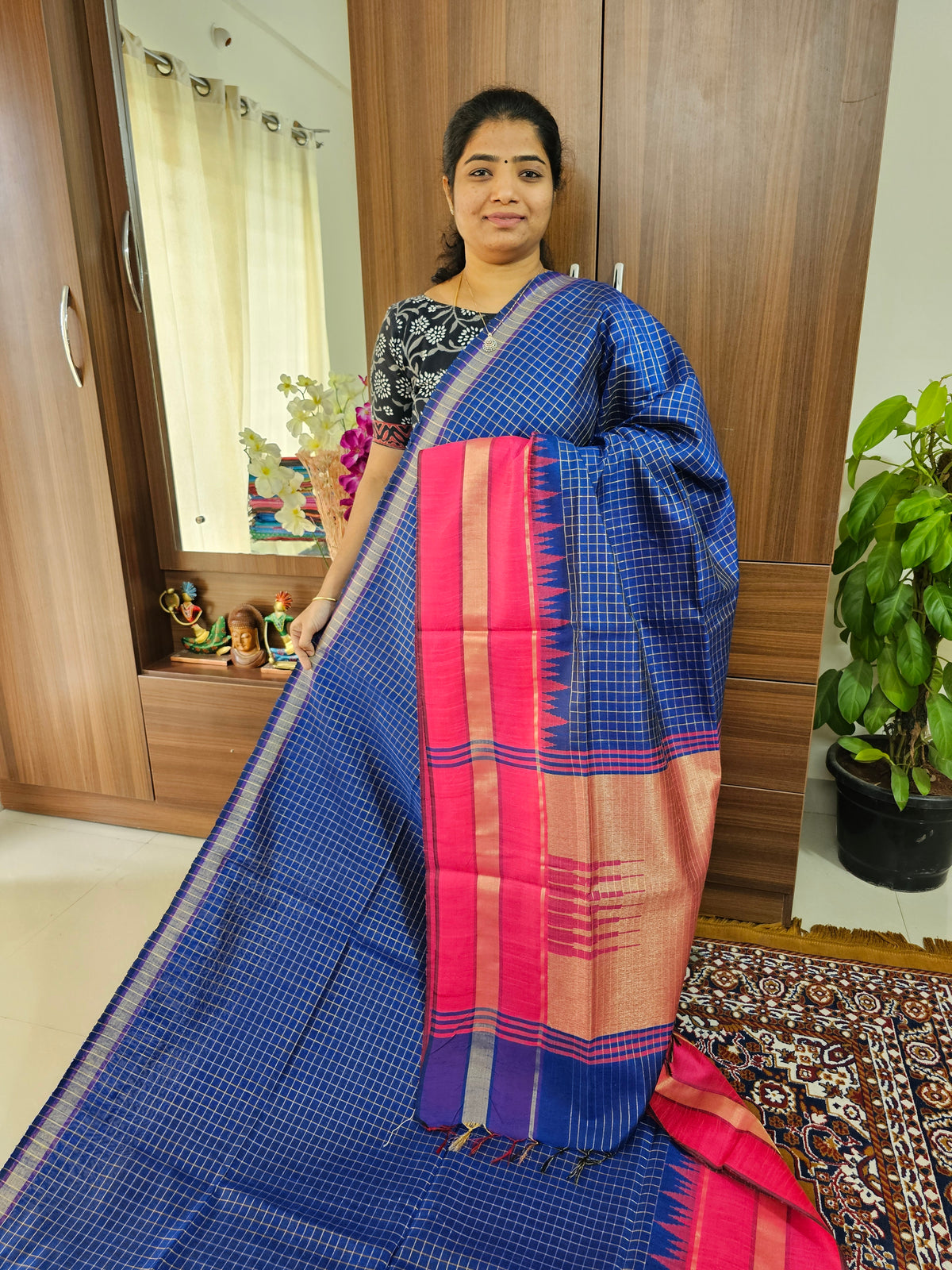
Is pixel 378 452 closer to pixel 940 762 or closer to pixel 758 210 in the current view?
pixel 758 210

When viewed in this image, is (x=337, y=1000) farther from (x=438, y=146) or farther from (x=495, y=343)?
(x=438, y=146)

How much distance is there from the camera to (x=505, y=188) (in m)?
1.26

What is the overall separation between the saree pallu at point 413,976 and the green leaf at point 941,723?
82cm

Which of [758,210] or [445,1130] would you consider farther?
[758,210]

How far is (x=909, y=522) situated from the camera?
1.67 m

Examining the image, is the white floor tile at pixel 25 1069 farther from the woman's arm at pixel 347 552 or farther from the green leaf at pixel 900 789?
the green leaf at pixel 900 789

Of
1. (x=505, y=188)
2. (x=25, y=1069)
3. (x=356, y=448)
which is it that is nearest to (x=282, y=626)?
(x=356, y=448)

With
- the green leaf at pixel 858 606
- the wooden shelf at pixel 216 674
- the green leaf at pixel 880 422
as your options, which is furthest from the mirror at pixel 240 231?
the green leaf at pixel 858 606

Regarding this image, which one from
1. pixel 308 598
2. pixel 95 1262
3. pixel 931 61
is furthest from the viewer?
pixel 308 598

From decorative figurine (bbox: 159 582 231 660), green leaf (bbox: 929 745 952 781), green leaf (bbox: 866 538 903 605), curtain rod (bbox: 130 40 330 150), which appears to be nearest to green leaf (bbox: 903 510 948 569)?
green leaf (bbox: 866 538 903 605)

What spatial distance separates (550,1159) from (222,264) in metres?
1.93

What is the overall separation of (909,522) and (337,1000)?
141 cm

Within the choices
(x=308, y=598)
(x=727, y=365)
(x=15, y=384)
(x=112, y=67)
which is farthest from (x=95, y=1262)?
(x=112, y=67)

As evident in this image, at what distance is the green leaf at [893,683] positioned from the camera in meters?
1.72
